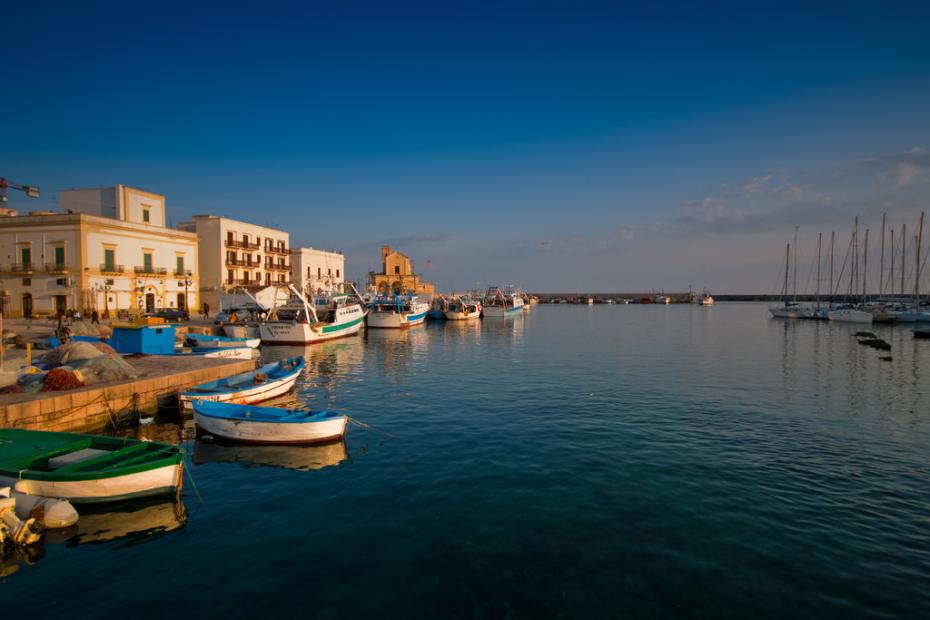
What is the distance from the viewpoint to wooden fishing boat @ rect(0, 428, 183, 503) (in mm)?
9336

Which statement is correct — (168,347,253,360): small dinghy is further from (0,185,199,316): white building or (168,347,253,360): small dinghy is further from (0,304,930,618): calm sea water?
(0,185,199,316): white building

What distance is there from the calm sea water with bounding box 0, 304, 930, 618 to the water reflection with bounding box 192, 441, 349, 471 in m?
0.08

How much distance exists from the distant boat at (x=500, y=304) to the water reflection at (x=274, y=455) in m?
71.0

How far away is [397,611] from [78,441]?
30.5 feet

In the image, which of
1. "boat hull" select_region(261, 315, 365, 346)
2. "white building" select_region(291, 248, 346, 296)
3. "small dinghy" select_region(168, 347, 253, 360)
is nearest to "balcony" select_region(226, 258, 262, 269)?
"white building" select_region(291, 248, 346, 296)

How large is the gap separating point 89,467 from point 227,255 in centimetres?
5378

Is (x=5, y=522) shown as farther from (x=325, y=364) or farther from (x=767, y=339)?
(x=767, y=339)

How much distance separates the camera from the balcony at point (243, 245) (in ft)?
192

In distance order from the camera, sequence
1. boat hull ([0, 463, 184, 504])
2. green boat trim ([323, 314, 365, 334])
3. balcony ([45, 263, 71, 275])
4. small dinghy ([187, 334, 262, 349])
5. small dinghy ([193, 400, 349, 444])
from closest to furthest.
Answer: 1. boat hull ([0, 463, 184, 504])
2. small dinghy ([193, 400, 349, 444])
3. small dinghy ([187, 334, 262, 349])
4. balcony ([45, 263, 71, 275])
5. green boat trim ([323, 314, 365, 334])

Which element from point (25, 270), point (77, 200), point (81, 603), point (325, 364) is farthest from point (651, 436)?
point (77, 200)

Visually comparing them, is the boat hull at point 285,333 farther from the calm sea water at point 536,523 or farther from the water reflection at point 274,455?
the water reflection at point 274,455

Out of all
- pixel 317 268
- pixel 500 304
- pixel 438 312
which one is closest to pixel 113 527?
pixel 438 312

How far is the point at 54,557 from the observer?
318 inches

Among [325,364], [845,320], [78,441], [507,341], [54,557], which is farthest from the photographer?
[845,320]
